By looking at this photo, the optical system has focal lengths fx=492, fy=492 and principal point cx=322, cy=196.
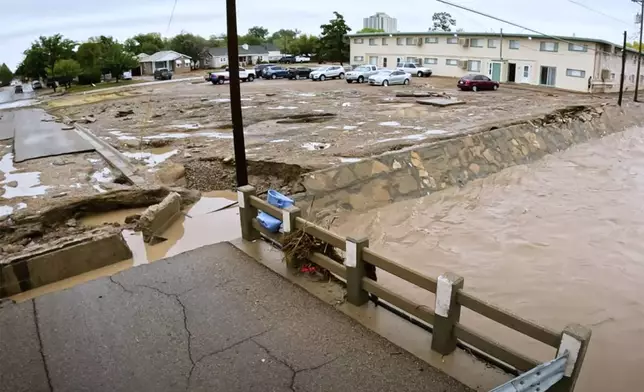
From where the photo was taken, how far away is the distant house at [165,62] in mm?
76438

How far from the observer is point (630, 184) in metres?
16.0

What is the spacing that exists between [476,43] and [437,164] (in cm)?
3835

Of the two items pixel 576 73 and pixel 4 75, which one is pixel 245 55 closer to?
pixel 4 75

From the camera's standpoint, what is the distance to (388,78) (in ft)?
131

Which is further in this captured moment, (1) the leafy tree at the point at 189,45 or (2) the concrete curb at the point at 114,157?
(1) the leafy tree at the point at 189,45

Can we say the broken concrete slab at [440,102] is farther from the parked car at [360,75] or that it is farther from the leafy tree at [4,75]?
the leafy tree at [4,75]

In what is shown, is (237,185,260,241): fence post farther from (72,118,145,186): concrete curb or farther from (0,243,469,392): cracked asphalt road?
(72,118,145,186): concrete curb

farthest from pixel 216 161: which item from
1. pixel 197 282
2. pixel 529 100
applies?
pixel 529 100

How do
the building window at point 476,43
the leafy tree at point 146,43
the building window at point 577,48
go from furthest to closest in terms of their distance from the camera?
the leafy tree at point 146,43 → the building window at point 476,43 → the building window at point 577,48

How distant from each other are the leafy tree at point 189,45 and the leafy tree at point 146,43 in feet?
17.3

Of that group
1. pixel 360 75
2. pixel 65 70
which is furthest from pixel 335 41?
pixel 65 70

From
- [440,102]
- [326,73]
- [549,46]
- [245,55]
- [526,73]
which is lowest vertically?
[440,102]

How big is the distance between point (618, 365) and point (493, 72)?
45166mm

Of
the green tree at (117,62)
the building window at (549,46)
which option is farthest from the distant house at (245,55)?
the building window at (549,46)
